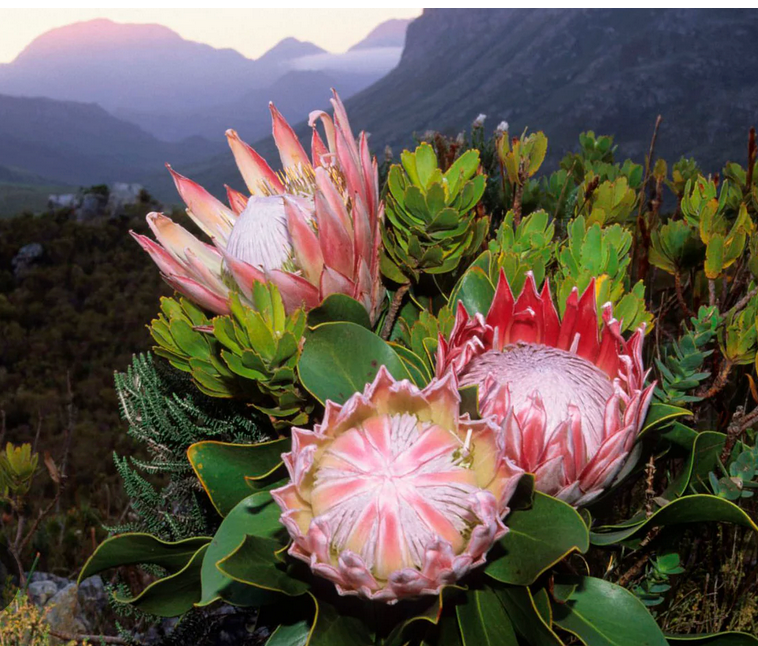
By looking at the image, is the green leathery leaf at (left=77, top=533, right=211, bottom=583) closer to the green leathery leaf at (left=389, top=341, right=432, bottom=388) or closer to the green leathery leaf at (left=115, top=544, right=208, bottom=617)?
the green leathery leaf at (left=115, top=544, right=208, bottom=617)

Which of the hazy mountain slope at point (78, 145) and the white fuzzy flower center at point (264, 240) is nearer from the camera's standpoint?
the white fuzzy flower center at point (264, 240)

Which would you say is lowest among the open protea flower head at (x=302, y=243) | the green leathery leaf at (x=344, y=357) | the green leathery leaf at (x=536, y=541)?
the green leathery leaf at (x=536, y=541)

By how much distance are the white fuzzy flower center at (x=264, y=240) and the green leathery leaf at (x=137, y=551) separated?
16.3 inches

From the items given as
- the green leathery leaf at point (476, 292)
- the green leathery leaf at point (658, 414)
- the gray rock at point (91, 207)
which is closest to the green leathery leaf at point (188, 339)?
the green leathery leaf at point (476, 292)

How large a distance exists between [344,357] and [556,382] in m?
0.28

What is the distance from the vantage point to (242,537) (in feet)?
2.42

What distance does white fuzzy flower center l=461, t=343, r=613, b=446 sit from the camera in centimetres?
76

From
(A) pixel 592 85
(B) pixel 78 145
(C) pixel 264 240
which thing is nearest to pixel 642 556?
(C) pixel 264 240

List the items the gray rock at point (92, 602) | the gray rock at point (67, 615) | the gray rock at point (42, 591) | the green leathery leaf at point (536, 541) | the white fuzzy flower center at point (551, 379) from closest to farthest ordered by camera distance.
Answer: the green leathery leaf at point (536, 541), the white fuzzy flower center at point (551, 379), the gray rock at point (67, 615), the gray rock at point (92, 602), the gray rock at point (42, 591)

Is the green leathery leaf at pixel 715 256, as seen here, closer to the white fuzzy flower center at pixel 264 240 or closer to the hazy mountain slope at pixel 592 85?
the white fuzzy flower center at pixel 264 240

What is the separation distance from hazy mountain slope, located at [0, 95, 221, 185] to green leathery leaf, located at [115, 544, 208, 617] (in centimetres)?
11058

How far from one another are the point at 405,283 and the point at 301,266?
22cm

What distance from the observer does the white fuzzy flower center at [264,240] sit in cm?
98

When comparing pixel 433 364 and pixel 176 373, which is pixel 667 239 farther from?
pixel 176 373
